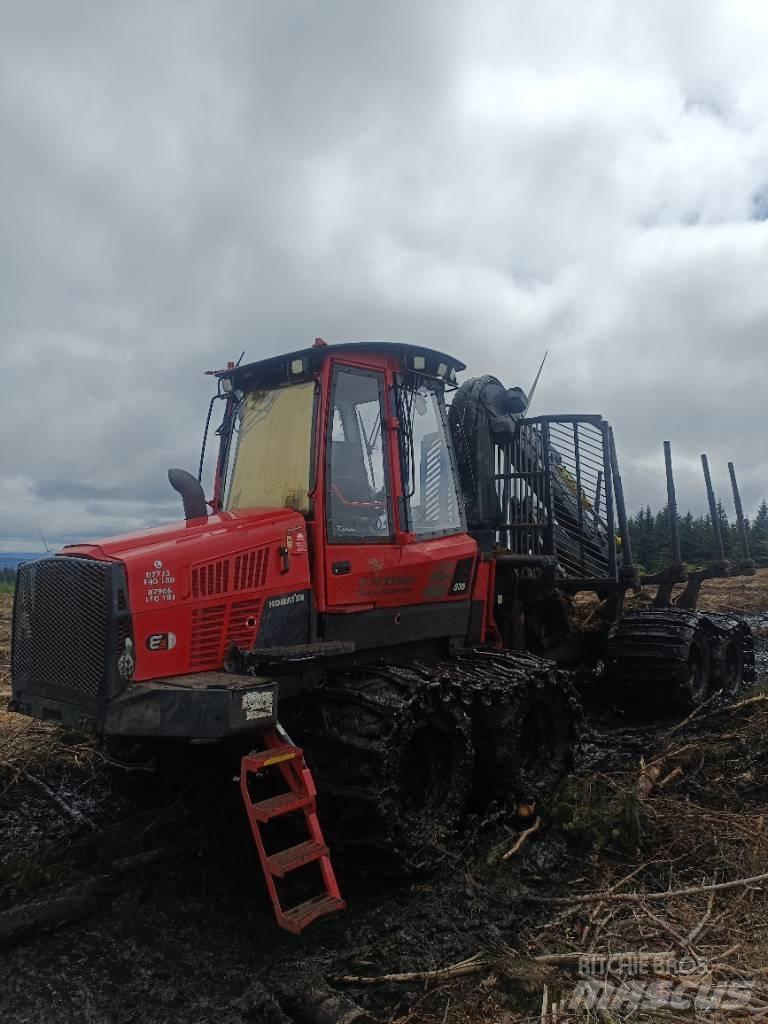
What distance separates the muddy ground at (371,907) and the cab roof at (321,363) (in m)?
3.20

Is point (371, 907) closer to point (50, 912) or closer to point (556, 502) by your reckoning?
point (50, 912)

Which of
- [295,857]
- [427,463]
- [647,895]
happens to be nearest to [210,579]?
[295,857]

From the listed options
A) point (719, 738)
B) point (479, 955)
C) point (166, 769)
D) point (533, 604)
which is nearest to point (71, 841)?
point (166, 769)

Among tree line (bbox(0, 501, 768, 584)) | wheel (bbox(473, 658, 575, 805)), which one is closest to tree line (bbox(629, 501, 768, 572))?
tree line (bbox(0, 501, 768, 584))

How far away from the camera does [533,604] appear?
28.2 ft

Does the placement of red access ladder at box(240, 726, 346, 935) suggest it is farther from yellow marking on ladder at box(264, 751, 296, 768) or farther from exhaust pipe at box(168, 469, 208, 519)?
exhaust pipe at box(168, 469, 208, 519)

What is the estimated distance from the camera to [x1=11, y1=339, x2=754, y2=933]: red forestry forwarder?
14.8 ft

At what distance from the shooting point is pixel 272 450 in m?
5.93

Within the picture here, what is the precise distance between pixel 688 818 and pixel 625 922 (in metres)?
1.56

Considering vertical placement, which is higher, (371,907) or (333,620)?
(333,620)

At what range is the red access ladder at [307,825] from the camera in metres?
4.23

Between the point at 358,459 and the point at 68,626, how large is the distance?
2363mm

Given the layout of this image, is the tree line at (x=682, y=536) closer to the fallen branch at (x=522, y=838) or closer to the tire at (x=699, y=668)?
the tire at (x=699, y=668)

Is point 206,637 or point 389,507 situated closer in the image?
point 206,637
